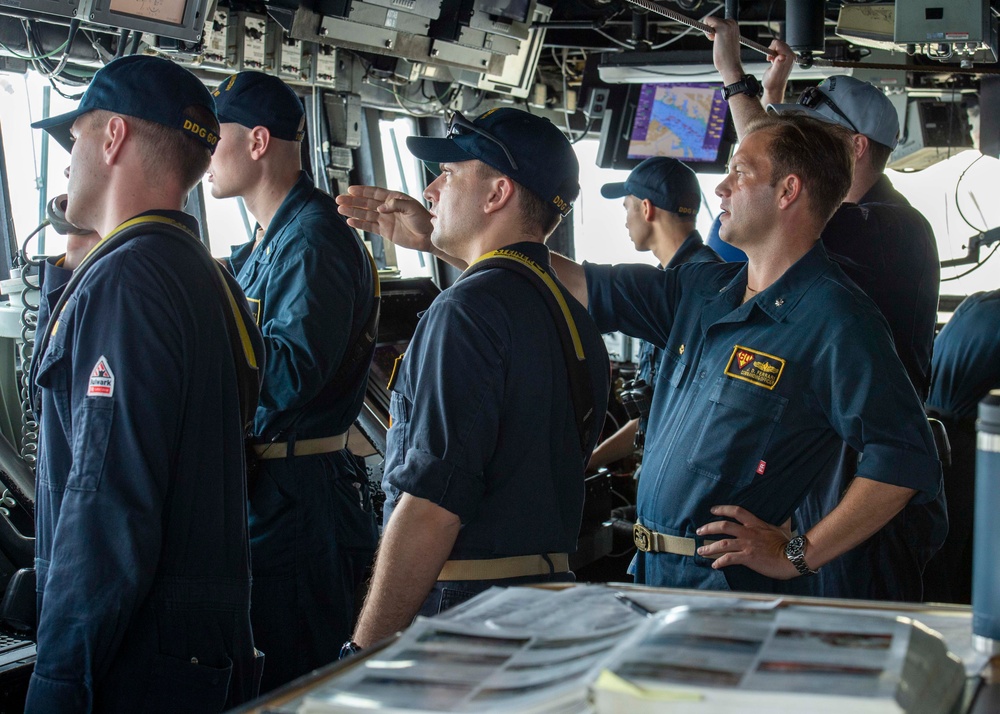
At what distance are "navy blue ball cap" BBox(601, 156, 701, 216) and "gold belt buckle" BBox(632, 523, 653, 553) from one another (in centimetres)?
194

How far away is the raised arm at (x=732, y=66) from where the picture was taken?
310 cm

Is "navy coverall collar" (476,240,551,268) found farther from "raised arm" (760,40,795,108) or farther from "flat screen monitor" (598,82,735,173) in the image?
"flat screen monitor" (598,82,735,173)

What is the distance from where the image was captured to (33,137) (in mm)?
4594

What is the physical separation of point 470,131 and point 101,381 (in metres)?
0.87

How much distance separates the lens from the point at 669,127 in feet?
22.6

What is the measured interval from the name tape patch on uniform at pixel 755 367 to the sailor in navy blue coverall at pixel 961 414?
7.04 feet

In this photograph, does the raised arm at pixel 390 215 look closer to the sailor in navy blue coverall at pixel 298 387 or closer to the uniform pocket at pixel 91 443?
the sailor in navy blue coverall at pixel 298 387

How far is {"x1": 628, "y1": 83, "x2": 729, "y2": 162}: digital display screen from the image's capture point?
6812 millimetres

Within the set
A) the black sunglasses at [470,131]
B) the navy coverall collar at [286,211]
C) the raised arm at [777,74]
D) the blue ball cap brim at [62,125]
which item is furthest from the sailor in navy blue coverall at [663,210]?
the blue ball cap brim at [62,125]

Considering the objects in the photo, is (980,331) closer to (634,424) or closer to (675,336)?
(634,424)

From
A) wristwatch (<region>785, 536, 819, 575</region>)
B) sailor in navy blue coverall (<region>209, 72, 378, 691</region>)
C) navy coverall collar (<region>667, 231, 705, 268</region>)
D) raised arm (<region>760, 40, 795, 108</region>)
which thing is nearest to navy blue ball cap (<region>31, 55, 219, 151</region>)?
sailor in navy blue coverall (<region>209, 72, 378, 691</region>)

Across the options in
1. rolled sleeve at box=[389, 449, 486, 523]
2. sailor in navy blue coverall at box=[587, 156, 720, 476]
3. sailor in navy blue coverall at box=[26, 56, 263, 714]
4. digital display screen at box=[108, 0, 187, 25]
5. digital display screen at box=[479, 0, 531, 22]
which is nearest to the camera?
sailor in navy blue coverall at box=[26, 56, 263, 714]

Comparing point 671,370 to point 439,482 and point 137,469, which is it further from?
point 137,469

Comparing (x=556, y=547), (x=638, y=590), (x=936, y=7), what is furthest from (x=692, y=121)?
(x=638, y=590)
